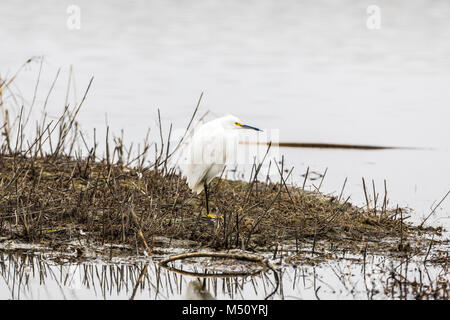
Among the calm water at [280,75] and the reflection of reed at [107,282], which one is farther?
the calm water at [280,75]

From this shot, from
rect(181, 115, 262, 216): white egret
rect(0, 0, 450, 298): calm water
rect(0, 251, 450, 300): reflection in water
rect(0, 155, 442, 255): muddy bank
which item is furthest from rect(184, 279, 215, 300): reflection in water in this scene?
rect(0, 0, 450, 298): calm water

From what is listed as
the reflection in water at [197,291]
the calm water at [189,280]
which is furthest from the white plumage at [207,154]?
the reflection in water at [197,291]

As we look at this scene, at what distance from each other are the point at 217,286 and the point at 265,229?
136 cm

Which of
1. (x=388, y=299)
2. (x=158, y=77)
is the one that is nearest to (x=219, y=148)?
(x=388, y=299)

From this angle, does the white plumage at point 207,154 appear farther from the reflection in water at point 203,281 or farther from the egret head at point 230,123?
the reflection in water at point 203,281

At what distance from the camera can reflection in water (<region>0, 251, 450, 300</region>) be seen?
4.40 meters

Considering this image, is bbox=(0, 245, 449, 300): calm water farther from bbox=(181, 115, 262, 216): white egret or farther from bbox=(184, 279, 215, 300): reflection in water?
bbox=(181, 115, 262, 216): white egret

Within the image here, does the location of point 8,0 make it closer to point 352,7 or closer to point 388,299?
point 352,7

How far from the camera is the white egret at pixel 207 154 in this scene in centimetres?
695

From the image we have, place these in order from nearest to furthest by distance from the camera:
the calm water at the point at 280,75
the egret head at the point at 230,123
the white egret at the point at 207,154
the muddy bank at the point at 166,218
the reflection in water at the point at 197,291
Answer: the reflection in water at the point at 197,291
the muddy bank at the point at 166,218
the white egret at the point at 207,154
the egret head at the point at 230,123
the calm water at the point at 280,75

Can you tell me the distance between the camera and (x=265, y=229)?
588 centimetres

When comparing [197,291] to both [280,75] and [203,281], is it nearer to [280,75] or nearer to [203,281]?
[203,281]

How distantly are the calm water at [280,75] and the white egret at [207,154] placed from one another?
1548 mm

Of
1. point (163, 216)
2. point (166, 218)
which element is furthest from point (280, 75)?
point (163, 216)
